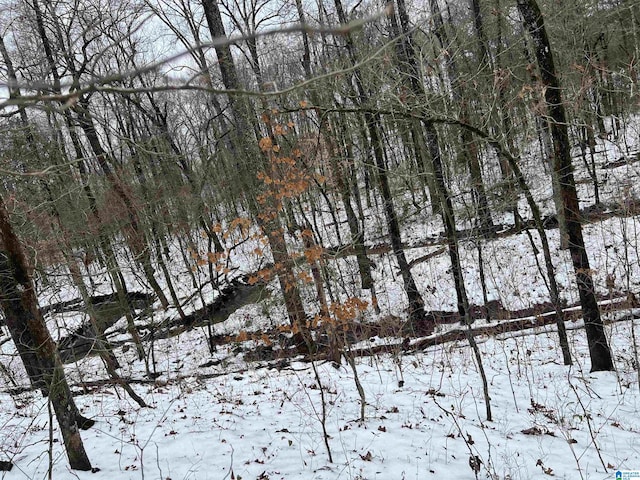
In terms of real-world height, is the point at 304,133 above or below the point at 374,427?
above

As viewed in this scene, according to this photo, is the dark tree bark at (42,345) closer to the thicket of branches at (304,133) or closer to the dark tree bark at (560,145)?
the thicket of branches at (304,133)

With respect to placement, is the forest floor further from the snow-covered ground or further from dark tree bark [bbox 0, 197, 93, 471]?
dark tree bark [bbox 0, 197, 93, 471]

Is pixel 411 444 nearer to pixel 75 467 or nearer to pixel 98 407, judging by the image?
pixel 75 467

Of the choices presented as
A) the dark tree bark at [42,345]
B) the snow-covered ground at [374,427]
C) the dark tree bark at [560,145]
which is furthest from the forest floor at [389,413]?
the dark tree bark at [560,145]

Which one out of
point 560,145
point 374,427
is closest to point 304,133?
point 560,145

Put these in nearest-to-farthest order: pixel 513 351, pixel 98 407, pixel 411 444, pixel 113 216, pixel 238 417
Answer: pixel 411 444 → pixel 238 417 → pixel 98 407 → pixel 513 351 → pixel 113 216

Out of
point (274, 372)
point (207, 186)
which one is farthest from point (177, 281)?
point (274, 372)

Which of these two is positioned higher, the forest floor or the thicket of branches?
the thicket of branches

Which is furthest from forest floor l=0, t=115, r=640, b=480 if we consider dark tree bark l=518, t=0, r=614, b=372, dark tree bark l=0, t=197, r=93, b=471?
dark tree bark l=518, t=0, r=614, b=372

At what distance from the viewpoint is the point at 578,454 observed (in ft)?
13.3

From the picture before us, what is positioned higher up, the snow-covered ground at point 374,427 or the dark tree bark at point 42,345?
the dark tree bark at point 42,345

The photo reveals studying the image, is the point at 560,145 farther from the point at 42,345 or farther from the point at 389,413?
the point at 42,345

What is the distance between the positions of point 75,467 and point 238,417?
1958mm

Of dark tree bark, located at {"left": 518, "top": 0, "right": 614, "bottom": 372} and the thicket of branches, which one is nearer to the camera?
the thicket of branches
